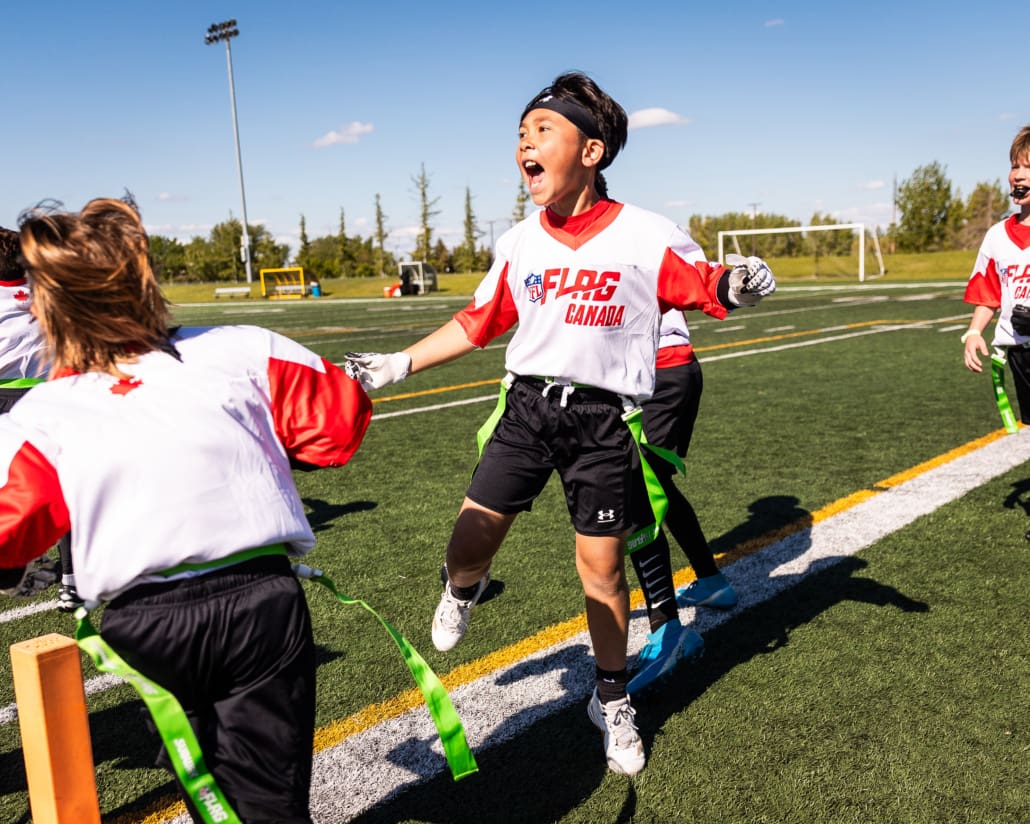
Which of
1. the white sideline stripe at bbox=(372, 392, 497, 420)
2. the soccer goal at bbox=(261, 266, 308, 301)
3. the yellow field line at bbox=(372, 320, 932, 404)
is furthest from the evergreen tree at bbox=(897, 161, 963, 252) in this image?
the white sideline stripe at bbox=(372, 392, 497, 420)

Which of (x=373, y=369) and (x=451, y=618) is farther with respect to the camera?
(x=451, y=618)

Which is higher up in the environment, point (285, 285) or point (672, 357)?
point (672, 357)

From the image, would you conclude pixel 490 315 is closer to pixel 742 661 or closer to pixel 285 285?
pixel 742 661

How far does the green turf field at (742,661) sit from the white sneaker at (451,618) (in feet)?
0.75

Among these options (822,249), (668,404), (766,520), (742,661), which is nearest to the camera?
(742,661)

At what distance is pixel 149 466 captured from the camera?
175cm

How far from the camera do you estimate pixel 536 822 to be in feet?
8.85

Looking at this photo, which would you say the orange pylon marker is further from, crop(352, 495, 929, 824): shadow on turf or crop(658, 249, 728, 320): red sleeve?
crop(658, 249, 728, 320): red sleeve

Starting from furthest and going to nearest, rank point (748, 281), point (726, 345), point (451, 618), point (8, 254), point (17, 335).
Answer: point (726, 345), point (17, 335), point (8, 254), point (451, 618), point (748, 281)

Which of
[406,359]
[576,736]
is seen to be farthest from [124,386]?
[576,736]

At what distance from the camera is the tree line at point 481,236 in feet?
206

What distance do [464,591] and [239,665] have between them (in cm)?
156

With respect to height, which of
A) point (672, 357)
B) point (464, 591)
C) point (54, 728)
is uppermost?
point (672, 357)

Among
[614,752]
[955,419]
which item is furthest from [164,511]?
[955,419]
